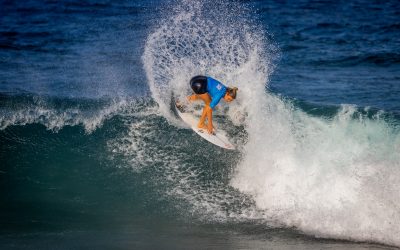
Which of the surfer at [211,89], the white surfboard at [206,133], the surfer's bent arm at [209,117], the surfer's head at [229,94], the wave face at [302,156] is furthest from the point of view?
the white surfboard at [206,133]

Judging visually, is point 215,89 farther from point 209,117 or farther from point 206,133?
point 206,133

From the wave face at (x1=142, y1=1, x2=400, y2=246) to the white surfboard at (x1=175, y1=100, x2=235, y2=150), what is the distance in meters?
0.44

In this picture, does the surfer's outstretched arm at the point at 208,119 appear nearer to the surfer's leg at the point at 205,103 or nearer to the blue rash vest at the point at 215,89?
the surfer's leg at the point at 205,103

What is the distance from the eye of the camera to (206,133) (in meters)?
11.2

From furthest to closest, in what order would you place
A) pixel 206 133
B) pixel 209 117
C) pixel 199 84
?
pixel 206 133 < pixel 209 117 < pixel 199 84

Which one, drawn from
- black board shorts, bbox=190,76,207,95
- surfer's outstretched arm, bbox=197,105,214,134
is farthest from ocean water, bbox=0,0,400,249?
black board shorts, bbox=190,76,207,95

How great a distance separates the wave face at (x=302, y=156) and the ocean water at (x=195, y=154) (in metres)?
0.03

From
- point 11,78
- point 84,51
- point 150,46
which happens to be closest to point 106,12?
point 84,51

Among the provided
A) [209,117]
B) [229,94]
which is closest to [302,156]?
[229,94]

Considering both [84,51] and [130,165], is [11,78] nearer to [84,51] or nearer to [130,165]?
[84,51]

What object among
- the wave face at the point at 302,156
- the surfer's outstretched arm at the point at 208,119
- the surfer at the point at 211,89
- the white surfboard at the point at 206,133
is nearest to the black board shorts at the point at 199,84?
the surfer at the point at 211,89

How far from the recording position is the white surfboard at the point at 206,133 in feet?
36.4

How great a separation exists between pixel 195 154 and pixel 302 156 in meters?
2.39

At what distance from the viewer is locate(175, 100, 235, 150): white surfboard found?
437 inches
